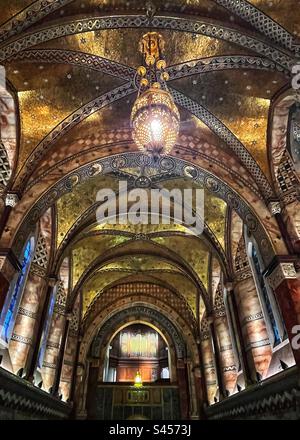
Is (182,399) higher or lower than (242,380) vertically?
higher

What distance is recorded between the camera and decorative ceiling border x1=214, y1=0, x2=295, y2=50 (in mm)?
5145

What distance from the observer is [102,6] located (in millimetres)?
5480

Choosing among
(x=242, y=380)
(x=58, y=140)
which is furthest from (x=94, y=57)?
(x=242, y=380)

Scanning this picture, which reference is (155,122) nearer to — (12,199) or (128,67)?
(128,67)

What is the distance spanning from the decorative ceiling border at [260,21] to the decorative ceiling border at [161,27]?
159 millimetres

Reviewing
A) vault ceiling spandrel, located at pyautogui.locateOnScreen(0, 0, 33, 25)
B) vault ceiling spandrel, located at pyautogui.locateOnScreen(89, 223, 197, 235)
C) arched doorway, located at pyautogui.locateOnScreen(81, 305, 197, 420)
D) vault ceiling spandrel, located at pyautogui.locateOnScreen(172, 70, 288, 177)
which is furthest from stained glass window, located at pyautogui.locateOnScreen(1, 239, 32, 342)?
arched doorway, located at pyautogui.locateOnScreen(81, 305, 197, 420)

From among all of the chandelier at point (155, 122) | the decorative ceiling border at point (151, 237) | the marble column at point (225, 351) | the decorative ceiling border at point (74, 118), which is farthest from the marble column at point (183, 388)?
the chandelier at point (155, 122)

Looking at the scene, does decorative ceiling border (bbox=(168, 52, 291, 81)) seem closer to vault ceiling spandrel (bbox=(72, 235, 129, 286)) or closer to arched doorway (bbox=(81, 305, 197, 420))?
vault ceiling spandrel (bbox=(72, 235, 129, 286))

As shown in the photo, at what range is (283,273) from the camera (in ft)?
18.8

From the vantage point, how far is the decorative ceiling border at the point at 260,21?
5145 mm

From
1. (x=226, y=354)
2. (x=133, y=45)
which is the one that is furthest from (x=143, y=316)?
(x=133, y=45)

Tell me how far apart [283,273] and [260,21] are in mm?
4478
